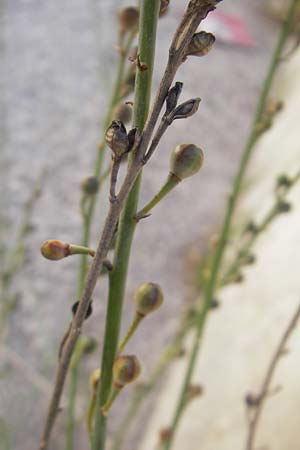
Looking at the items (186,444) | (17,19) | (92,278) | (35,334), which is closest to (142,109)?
(92,278)

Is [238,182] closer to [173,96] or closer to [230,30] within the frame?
[173,96]

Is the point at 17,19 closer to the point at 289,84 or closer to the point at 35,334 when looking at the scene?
the point at 289,84

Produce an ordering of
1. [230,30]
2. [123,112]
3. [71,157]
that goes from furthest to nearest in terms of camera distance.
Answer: [230,30] < [71,157] < [123,112]

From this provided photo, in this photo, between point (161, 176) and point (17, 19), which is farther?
point (17, 19)

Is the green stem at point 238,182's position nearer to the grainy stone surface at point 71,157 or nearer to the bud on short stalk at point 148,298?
the bud on short stalk at point 148,298

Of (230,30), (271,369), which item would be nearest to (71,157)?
(230,30)

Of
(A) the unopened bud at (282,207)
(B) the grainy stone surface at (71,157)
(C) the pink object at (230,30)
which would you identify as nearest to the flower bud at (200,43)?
(A) the unopened bud at (282,207)

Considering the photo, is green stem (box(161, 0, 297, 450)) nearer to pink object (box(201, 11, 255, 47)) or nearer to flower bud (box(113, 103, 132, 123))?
flower bud (box(113, 103, 132, 123))
